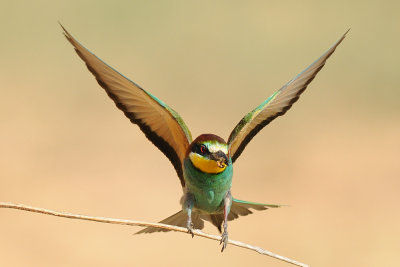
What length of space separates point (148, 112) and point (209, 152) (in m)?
0.20

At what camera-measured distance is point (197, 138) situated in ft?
3.93

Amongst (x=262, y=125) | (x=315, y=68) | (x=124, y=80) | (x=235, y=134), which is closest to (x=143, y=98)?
(x=124, y=80)

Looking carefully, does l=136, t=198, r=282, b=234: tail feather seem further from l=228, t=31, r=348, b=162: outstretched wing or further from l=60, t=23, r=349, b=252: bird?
l=228, t=31, r=348, b=162: outstretched wing

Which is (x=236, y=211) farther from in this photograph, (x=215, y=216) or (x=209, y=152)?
(x=209, y=152)

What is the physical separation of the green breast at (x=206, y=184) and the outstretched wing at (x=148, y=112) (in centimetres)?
5

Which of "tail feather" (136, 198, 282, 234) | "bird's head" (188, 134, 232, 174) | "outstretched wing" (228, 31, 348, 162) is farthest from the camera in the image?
"tail feather" (136, 198, 282, 234)

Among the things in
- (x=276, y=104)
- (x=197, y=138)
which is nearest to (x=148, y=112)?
(x=197, y=138)

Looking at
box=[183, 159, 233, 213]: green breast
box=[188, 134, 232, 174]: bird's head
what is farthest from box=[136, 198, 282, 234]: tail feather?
box=[188, 134, 232, 174]: bird's head

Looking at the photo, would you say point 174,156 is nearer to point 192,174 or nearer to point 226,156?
point 192,174

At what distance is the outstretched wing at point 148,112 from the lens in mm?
1172

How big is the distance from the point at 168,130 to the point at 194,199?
0.64 feet

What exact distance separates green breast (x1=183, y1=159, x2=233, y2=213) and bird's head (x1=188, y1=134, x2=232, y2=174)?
54 mm

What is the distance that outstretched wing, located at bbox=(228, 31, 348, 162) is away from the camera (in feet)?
4.30

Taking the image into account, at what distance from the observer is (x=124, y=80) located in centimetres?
116
